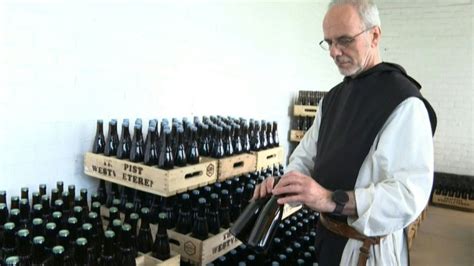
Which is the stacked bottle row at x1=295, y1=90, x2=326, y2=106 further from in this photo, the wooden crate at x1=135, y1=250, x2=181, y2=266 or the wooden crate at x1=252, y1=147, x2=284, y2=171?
the wooden crate at x1=135, y1=250, x2=181, y2=266

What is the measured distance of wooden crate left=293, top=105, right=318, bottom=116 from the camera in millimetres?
4363

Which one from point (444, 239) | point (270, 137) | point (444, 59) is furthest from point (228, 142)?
point (444, 59)

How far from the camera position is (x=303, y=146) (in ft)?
6.04

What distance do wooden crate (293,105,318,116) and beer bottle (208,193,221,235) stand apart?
2411mm

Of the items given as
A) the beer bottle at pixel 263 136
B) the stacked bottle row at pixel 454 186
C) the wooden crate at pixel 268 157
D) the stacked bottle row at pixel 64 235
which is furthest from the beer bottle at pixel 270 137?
the stacked bottle row at pixel 454 186

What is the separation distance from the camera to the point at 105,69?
234 centimetres

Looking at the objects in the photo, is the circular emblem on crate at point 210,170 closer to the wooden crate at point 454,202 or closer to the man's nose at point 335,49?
the man's nose at point 335,49

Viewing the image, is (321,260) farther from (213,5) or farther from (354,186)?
(213,5)

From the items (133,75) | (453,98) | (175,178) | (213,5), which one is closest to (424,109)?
(175,178)

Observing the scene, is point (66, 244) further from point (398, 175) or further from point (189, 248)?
point (398, 175)

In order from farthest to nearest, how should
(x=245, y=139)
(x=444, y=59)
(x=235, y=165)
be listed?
1. (x=444, y=59)
2. (x=245, y=139)
3. (x=235, y=165)

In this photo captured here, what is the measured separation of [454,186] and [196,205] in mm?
4795

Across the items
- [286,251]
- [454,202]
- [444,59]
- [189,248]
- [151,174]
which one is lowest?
[454,202]

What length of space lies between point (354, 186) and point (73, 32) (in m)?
1.72
